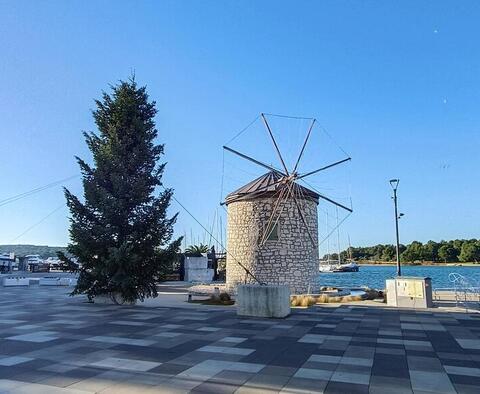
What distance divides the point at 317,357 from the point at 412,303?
11.1 m

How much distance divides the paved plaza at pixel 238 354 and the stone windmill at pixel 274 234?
11.6 meters

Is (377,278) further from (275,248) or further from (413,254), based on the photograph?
(413,254)

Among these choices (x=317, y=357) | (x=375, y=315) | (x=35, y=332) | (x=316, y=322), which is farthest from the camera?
(x=375, y=315)

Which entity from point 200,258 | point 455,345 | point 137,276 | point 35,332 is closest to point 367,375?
point 455,345

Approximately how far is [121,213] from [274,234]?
1088 cm

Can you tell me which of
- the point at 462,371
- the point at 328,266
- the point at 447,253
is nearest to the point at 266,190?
the point at 462,371

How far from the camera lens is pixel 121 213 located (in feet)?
57.8

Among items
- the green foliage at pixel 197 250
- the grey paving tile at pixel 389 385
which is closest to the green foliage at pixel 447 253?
the green foliage at pixel 197 250

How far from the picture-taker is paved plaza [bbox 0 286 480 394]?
5.88 m

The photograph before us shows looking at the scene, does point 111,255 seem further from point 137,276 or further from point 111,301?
point 111,301

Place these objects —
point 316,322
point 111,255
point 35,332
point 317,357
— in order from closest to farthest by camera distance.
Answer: point 317,357 < point 35,332 < point 316,322 < point 111,255

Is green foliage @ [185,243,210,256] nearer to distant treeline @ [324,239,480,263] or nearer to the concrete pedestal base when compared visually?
the concrete pedestal base

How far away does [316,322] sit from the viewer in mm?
12430

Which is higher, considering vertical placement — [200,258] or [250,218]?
[250,218]
